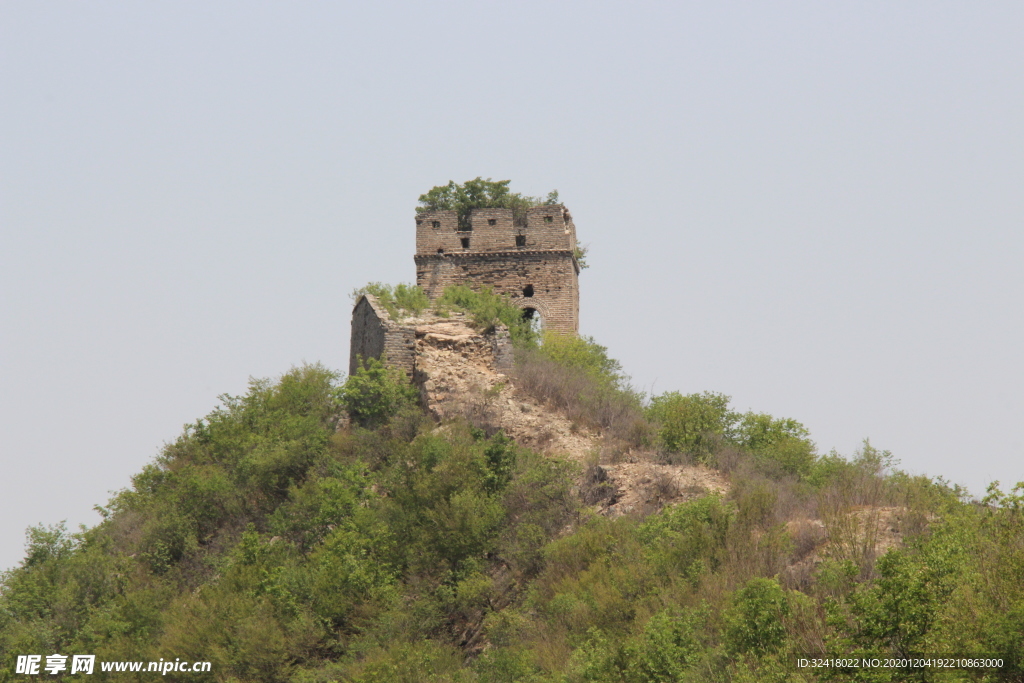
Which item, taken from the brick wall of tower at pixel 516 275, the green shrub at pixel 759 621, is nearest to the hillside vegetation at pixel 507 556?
the green shrub at pixel 759 621

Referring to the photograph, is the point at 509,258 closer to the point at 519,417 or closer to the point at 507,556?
the point at 519,417

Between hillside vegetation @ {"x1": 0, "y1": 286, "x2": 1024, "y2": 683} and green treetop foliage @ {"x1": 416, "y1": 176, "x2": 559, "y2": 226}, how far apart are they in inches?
218

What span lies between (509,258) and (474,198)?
2097mm

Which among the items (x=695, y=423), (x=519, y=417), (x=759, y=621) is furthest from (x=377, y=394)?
(x=759, y=621)

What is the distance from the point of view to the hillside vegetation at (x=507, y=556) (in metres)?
11.9

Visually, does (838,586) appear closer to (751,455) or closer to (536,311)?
(751,455)

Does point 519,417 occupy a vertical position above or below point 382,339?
below

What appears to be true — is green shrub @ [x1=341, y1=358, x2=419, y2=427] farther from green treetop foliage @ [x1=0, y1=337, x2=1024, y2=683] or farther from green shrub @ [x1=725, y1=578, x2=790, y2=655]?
green shrub @ [x1=725, y1=578, x2=790, y2=655]

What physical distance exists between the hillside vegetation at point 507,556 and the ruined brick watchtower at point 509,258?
10.9 ft

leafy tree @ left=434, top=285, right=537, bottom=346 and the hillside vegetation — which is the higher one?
leafy tree @ left=434, top=285, right=537, bottom=346

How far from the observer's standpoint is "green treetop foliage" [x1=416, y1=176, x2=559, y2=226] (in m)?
31.1

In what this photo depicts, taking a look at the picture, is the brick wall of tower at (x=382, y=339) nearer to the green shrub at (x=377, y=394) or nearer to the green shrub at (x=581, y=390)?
the green shrub at (x=377, y=394)

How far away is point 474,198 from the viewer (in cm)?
3134

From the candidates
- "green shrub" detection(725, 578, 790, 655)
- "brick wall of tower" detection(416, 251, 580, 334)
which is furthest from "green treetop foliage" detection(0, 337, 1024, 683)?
"brick wall of tower" detection(416, 251, 580, 334)
